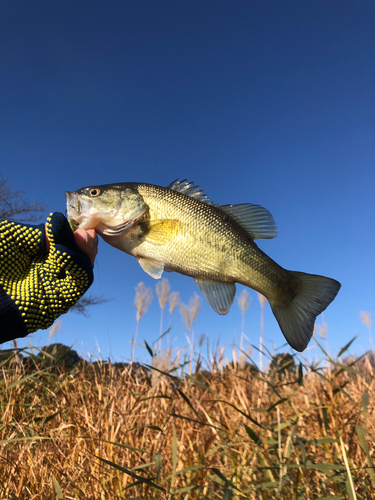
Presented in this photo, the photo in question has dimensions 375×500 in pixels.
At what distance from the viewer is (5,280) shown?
1.83 meters

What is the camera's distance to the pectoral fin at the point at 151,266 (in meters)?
1.88

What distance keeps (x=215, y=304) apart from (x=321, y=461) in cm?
144

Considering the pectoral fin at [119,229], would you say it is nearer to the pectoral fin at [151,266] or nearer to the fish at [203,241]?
the fish at [203,241]

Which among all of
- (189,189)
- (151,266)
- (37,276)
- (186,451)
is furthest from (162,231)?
(186,451)

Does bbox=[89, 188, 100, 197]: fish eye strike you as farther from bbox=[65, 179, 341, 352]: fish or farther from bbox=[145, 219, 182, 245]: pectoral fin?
bbox=[145, 219, 182, 245]: pectoral fin

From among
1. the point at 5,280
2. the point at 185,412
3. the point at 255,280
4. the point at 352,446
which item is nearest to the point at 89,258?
the point at 5,280

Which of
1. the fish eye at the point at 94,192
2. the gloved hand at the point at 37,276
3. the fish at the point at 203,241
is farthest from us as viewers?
the fish eye at the point at 94,192

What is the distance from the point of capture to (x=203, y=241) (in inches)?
75.1

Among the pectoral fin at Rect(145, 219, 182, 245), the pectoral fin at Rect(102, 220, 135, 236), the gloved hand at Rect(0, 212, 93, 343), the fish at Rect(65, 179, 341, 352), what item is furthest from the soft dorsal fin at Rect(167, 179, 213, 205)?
the gloved hand at Rect(0, 212, 93, 343)

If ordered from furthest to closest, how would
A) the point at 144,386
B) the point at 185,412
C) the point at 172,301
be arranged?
1. the point at 172,301
2. the point at 144,386
3. the point at 185,412

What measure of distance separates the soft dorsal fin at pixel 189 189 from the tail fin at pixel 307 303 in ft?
2.24

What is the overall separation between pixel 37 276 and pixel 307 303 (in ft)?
4.78

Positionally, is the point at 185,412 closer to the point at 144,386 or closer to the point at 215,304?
the point at 144,386

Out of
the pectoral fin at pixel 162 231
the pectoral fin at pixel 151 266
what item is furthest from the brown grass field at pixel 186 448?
the pectoral fin at pixel 162 231
